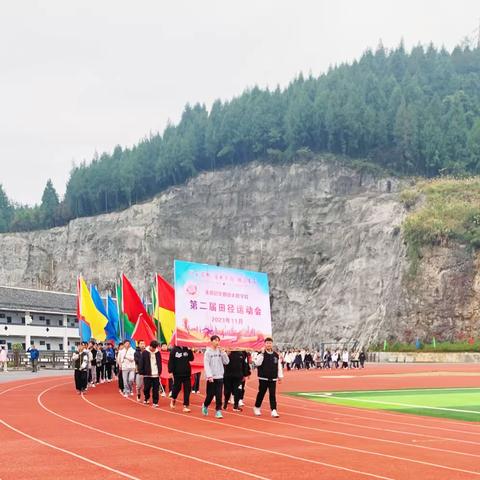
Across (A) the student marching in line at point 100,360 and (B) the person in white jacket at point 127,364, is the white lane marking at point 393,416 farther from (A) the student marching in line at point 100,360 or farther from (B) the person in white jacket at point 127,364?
(A) the student marching in line at point 100,360

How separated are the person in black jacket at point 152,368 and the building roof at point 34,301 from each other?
63437 millimetres

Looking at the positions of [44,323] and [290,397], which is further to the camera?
[44,323]

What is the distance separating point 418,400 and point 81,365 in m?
10.5

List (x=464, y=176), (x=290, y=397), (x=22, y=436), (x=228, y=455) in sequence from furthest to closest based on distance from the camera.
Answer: (x=464, y=176), (x=290, y=397), (x=22, y=436), (x=228, y=455)

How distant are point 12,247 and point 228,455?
11791 centimetres

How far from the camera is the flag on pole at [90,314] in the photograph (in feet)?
117

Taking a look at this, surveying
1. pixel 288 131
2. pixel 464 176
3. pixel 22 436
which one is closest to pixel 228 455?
pixel 22 436

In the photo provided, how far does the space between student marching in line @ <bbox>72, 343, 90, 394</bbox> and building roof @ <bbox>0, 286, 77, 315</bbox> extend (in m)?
57.1

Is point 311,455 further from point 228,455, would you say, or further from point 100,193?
point 100,193

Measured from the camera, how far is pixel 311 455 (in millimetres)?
12227

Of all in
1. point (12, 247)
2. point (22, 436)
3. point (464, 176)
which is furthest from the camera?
point (12, 247)

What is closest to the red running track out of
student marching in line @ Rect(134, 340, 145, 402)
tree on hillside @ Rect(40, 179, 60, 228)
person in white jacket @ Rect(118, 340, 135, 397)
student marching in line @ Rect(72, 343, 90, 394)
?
student marching in line @ Rect(134, 340, 145, 402)

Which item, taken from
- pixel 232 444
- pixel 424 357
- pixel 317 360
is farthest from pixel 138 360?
pixel 424 357

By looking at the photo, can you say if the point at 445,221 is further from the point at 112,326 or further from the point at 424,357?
the point at 112,326
